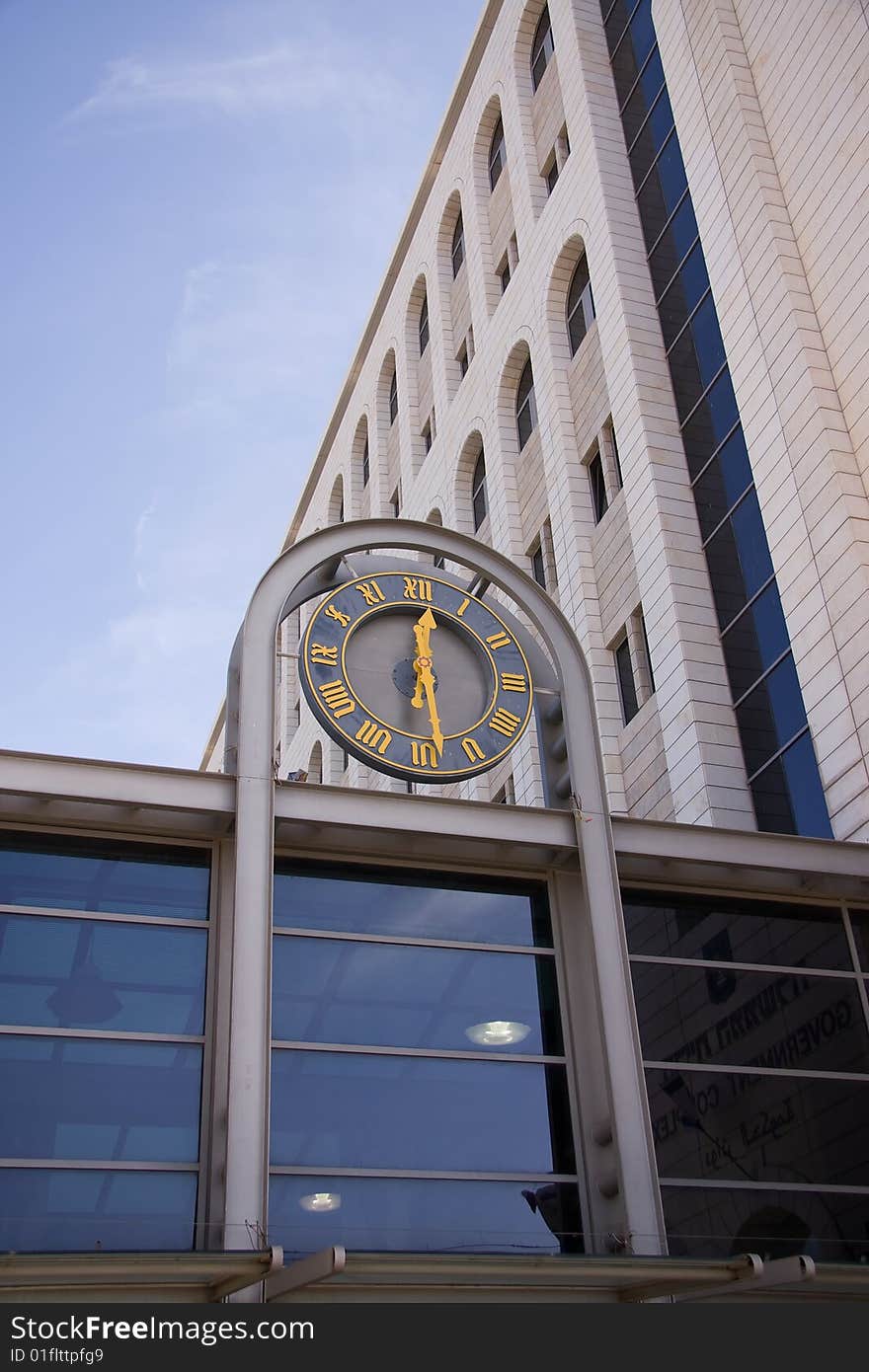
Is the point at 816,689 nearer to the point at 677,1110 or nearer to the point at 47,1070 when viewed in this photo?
the point at 677,1110

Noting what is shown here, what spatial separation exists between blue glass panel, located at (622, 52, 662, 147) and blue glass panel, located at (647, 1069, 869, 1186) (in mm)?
19495

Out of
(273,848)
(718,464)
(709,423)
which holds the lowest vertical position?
(273,848)

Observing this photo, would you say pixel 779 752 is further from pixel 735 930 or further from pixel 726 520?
pixel 735 930

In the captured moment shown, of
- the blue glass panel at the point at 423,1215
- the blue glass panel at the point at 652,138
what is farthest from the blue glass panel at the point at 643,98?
the blue glass panel at the point at 423,1215

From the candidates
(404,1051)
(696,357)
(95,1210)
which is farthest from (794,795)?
(95,1210)

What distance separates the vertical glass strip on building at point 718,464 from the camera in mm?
19297

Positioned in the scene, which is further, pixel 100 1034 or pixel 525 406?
pixel 525 406

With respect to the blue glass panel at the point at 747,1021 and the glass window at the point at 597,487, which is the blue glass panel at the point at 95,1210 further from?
the glass window at the point at 597,487

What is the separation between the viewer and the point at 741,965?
15109 mm

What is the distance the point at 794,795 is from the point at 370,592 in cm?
696

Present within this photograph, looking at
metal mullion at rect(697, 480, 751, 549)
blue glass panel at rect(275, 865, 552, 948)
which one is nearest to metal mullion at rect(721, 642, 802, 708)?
metal mullion at rect(697, 480, 751, 549)

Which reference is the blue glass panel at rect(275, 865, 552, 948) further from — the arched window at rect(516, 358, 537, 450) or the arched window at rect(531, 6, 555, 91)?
the arched window at rect(531, 6, 555, 91)

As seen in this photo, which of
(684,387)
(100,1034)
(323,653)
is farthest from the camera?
(684,387)

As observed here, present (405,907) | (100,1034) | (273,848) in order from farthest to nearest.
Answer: (405,907), (273,848), (100,1034)
